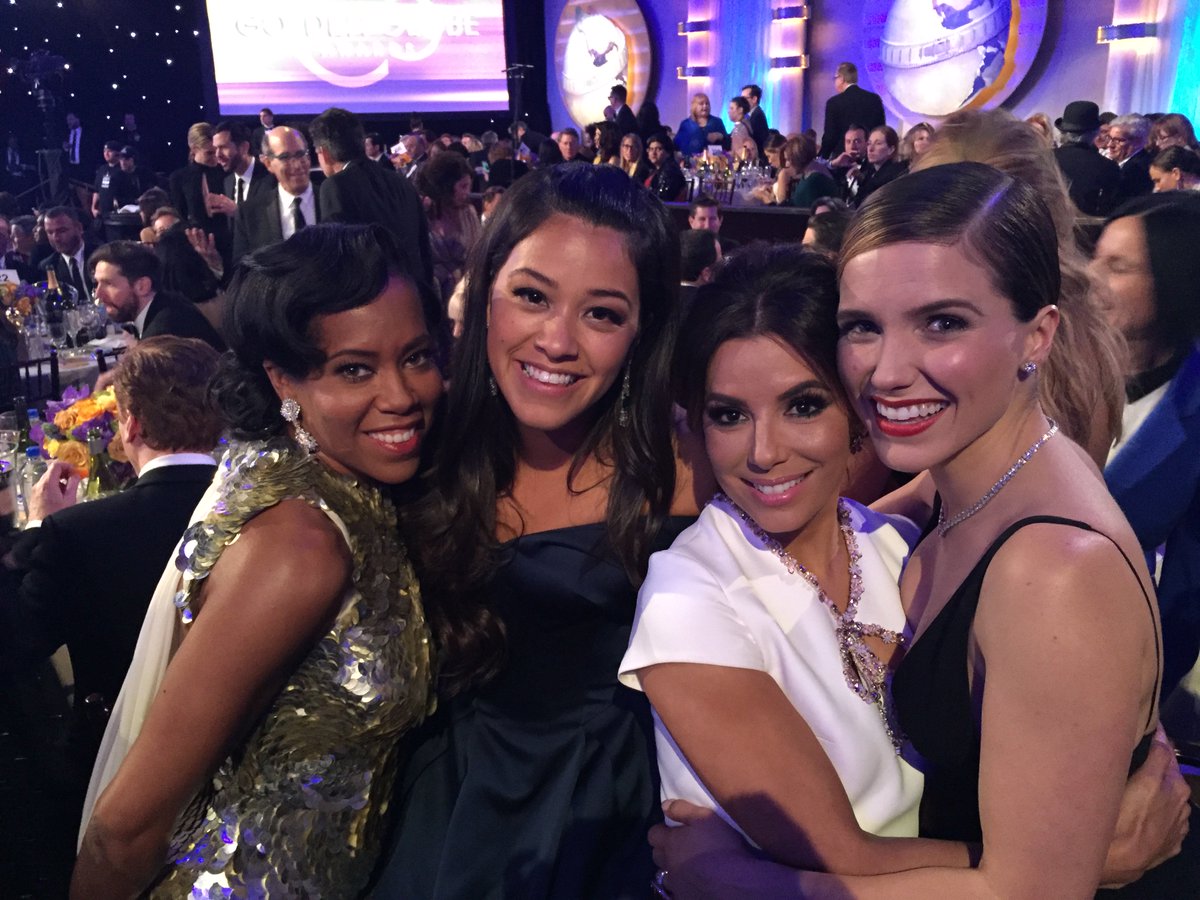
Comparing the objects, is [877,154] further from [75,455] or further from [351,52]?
[351,52]

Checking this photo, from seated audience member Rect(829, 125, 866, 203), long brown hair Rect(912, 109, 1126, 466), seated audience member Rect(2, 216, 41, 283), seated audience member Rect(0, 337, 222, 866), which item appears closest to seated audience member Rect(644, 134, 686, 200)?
seated audience member Rect(829, 125, 866, 203)

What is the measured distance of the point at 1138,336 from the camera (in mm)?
2076

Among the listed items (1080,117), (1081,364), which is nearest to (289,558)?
(1081,364)

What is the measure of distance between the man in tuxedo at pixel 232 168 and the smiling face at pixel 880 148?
4208 millimetres

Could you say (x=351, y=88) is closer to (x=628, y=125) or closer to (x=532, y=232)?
(x=628, y=125)

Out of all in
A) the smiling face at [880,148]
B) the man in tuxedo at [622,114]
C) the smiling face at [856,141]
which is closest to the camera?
the smiling face at [880,148]

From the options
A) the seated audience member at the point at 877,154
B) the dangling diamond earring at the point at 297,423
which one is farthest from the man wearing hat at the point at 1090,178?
the dangling diamond earring at the point at 297,423

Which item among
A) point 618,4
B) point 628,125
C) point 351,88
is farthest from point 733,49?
point 351,88

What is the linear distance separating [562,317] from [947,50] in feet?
35.5

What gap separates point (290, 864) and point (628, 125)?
940 centimetres

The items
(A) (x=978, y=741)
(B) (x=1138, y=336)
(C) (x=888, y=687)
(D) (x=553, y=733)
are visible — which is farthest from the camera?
(B) (x=1138, y=336)

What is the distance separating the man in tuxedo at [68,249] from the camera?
5.73 metres

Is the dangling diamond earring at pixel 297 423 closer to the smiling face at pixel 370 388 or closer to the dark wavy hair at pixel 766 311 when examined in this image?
the smiling face at pixel 370 388

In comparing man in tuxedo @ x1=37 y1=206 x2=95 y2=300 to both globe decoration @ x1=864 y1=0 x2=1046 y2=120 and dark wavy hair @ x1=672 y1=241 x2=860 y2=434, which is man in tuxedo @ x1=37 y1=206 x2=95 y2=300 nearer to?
dark wavy hair @ x1=672 y1=241 x2=860 y2=434
